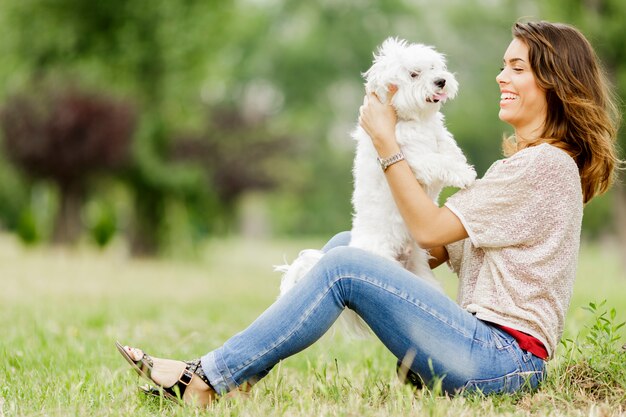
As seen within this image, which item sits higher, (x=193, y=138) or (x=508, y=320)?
(x=193, y=138)

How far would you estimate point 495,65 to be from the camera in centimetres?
2489

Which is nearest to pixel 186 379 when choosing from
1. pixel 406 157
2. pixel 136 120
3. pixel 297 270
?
pixel 297 270

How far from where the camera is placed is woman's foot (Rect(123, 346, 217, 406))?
2.81 m

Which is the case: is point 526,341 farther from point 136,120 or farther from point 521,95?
point 136,120

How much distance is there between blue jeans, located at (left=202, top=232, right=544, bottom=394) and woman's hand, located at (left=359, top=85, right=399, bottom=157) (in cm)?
42

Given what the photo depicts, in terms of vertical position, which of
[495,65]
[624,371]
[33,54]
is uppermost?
[495,65]

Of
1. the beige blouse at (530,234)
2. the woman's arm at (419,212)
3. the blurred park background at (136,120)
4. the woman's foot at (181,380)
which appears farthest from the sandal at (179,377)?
the blurred park background at (136,120)

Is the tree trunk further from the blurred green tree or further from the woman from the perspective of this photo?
the woman

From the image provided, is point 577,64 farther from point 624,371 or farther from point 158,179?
point 158,179

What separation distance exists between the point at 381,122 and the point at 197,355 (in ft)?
5.81

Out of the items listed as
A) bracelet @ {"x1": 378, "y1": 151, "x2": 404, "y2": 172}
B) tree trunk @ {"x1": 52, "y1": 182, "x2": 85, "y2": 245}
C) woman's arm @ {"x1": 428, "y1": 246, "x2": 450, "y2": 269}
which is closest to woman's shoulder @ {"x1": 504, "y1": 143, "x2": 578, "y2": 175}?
bracelet @ {"x1": 378, "y1": 151, "x2": 404, "y2": 172}

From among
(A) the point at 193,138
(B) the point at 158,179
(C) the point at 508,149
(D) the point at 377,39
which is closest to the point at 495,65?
(D) the point at 377,39

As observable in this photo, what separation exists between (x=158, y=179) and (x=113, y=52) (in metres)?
2.18

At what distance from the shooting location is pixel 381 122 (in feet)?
9.91
